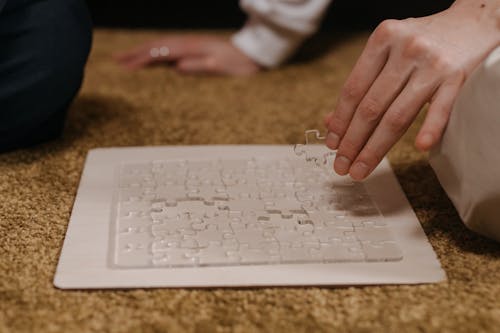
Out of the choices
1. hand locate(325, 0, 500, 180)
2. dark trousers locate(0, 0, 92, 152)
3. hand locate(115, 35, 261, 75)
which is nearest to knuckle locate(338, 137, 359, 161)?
hand locate(325, 0, 500, 180)

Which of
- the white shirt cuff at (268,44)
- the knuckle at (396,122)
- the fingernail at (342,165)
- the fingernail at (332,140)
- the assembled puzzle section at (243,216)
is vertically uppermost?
the knuckle at (396,122)

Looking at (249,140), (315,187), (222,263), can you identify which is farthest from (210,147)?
(222,263)

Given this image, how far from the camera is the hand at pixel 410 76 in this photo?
0.72 m

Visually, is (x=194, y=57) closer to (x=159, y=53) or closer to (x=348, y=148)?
(x=159, y=53)

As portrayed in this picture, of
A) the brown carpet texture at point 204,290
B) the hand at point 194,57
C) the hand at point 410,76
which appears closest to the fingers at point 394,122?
the hand at point 410,76

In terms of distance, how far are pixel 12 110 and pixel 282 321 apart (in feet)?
1.77

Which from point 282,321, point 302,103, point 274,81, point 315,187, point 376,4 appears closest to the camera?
point 282,321

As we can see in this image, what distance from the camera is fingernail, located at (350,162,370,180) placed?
79cm

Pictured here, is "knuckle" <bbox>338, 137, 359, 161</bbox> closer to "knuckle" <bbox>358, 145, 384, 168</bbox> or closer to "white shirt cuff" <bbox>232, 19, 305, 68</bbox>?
"knuckle" <bbox>358, 145, 384, 168</bbox>

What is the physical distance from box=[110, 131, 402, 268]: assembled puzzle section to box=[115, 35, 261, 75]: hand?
0.50m

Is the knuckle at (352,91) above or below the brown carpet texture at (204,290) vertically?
above

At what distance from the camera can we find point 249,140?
1.04 m

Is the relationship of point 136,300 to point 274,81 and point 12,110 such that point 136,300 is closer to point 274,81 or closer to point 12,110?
point 12,110

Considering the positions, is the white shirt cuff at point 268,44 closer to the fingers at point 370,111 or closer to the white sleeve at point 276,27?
the white sleeve at point 276,27
